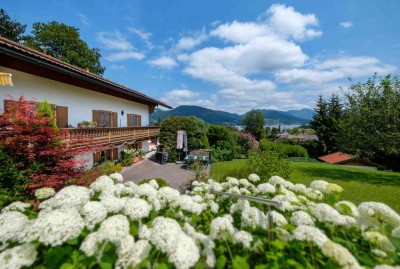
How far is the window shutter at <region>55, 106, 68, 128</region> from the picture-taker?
35.1 ft

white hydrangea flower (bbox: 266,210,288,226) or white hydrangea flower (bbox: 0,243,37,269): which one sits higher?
white hydrangea flower (bbox: 0,243,37,269)

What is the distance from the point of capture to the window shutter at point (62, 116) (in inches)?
422

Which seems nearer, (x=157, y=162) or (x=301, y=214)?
(x=301, y=214)

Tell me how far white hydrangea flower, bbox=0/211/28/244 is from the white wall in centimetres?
873

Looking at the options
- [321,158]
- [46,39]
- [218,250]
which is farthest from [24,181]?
[321,158]

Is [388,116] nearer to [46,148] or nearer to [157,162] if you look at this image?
[157,162]

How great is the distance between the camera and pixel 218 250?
1.66 meters

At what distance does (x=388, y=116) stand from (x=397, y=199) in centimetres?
804

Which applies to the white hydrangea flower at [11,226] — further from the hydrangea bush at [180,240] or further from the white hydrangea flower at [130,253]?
the white hydrangea flower at [130,253]

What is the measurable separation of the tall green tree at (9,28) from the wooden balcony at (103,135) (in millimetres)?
21362

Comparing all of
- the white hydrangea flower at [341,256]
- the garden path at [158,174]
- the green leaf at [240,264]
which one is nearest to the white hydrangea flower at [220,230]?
the green leaf at [240,264]

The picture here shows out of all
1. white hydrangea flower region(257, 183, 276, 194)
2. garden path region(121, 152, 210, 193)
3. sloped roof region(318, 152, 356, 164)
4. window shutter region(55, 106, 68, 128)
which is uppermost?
window shutter region(55, 106, 68, 128)

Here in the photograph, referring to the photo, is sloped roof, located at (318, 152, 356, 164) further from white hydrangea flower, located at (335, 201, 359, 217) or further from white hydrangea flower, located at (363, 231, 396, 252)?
white hydrangea flower, located at (363, 231, 396, 252)

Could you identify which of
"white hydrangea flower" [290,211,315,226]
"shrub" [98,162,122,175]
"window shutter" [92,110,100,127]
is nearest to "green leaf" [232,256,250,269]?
"white hydrangea flower" [290,211,315,226]
